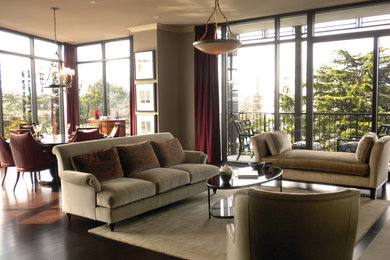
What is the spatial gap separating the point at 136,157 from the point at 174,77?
363 cm

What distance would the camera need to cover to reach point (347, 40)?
5.97 meters

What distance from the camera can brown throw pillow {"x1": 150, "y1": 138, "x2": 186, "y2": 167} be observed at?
184 inches

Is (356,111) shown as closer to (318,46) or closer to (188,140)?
(318,46)

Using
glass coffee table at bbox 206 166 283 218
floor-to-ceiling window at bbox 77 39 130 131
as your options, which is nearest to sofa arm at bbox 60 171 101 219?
glass coffee table at bbox 206 166 283 218

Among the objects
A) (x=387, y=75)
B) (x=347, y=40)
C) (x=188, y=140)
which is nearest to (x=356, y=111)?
(x=387, y=75)

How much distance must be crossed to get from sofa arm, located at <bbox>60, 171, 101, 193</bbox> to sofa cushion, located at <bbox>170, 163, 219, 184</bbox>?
1298 mm

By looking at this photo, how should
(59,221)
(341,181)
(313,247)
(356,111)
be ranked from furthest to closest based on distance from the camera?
(356,111), (341,181), (59,221), (313,247)

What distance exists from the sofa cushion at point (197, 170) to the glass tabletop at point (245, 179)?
49 cm

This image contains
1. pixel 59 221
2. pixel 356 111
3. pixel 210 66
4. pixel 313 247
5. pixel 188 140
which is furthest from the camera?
pixel 188 140

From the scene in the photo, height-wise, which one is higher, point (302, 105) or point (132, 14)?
point (132, 14)

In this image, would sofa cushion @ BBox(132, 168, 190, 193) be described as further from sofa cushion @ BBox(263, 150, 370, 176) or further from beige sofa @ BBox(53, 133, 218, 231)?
sofa cushion @ BBox(263, 150, 370, 176)

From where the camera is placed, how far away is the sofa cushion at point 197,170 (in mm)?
4410

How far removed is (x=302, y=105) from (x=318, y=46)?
3.56 feet

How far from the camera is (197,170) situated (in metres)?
4.48
